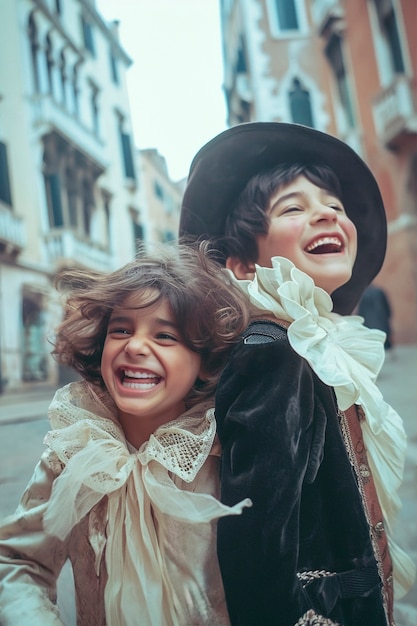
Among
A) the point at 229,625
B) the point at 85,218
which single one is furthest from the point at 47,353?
the point at 229,625

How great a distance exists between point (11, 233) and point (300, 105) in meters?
1.00

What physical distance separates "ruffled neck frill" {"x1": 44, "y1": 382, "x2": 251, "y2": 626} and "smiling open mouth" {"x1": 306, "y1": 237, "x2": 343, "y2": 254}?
0.29 metres

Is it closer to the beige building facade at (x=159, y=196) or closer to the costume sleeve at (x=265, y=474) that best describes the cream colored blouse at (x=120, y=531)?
the costume sleeve at (x=265, y=474)

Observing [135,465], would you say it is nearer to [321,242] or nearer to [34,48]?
[321,242]

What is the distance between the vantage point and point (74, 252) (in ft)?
3.89

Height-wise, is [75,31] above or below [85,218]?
above

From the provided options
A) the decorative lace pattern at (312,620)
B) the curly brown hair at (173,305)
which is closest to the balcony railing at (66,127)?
the curly brown hair at (173,305)

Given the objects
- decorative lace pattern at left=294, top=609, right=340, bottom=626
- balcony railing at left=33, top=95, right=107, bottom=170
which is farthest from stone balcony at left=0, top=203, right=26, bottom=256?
decorative lace pattern at left=294, top=609, right=340, bottom=626

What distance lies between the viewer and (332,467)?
0.59m

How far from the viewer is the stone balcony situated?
105 cm

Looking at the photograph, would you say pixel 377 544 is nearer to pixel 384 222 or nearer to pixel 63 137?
pixel 384 222

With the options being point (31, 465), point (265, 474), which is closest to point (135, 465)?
point (265, 474)

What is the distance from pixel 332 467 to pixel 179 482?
19 cm

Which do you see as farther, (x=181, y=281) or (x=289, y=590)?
(x=181, y=281)
